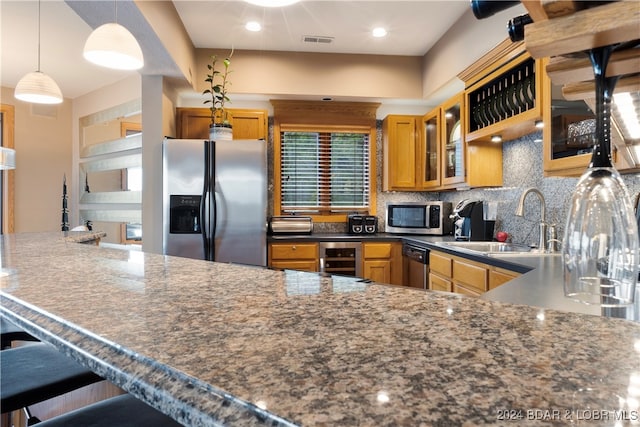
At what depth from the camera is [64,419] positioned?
2.47ft

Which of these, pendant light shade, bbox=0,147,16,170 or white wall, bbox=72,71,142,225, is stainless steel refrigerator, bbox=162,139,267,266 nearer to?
pendant light shade, bbox=0,147,16,170

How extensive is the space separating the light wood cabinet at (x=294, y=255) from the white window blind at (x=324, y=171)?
70 centimetres

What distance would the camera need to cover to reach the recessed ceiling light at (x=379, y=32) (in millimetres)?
3587

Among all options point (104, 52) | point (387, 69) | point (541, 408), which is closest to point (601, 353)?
point (541, 408)

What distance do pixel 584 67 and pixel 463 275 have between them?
94.8 inches

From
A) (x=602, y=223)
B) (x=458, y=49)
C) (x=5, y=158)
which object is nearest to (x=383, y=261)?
(x=458, y=49)

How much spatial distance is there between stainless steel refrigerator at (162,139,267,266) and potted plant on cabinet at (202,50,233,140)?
184mm

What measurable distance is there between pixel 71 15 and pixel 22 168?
304 centimetres

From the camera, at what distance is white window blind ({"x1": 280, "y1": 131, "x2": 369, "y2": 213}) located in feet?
14.8

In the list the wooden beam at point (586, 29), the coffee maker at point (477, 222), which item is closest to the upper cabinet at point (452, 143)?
the coffee maker at point (477, 222)

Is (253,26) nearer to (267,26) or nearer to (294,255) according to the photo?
(267,26)

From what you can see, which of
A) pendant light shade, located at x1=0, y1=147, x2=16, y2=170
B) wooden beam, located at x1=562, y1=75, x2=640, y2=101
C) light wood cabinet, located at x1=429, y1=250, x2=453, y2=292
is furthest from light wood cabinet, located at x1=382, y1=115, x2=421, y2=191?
wooden beam, located at x1=562, y1=75, x2=640, y2=101

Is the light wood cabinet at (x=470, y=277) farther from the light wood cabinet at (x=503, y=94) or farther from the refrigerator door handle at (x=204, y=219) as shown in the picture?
the refrigerator door handle at (x=204, y=219)

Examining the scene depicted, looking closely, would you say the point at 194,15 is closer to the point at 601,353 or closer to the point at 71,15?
the point at 71,15
